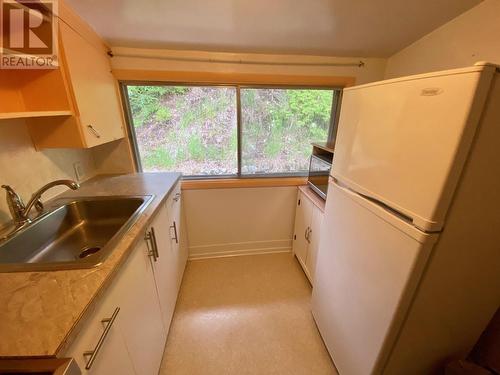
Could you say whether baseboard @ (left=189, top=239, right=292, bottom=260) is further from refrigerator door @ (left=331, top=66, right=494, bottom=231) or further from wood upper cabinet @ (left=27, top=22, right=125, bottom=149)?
refrigerator door @ (left=331, top=66, right=494, bottom=231)

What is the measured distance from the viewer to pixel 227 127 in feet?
6.68

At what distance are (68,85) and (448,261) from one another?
1.87 m

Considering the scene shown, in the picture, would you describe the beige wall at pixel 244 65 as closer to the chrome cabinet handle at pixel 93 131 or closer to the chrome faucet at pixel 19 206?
the chrome cabinet handle at pixel 93 131

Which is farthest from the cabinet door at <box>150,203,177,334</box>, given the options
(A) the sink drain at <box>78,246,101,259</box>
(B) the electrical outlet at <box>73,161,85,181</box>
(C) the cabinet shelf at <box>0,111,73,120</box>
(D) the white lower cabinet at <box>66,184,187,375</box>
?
(B) the electrical outlet at <box>73,161,85,181</box>

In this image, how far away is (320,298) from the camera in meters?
1.45

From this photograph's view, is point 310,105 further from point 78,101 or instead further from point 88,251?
point 88,251

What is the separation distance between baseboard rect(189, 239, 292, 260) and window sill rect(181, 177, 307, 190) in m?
0.67

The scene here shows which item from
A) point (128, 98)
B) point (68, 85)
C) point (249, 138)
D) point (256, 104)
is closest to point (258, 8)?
point (256, 104)

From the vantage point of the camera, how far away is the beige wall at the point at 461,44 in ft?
3.87

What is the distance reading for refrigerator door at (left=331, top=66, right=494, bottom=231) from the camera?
60 cm

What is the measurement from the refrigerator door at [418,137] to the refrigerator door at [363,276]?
9 centimetres

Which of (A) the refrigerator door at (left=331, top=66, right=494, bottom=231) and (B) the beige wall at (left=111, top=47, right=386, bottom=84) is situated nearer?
(A) the refrigerator door at (left=331, top=66, right=494, bottom=231)

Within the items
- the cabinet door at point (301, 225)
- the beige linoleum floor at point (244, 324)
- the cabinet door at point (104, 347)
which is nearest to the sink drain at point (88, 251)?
the cabinet door at point (104, 347)

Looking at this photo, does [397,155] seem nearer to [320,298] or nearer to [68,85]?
[320,298]
